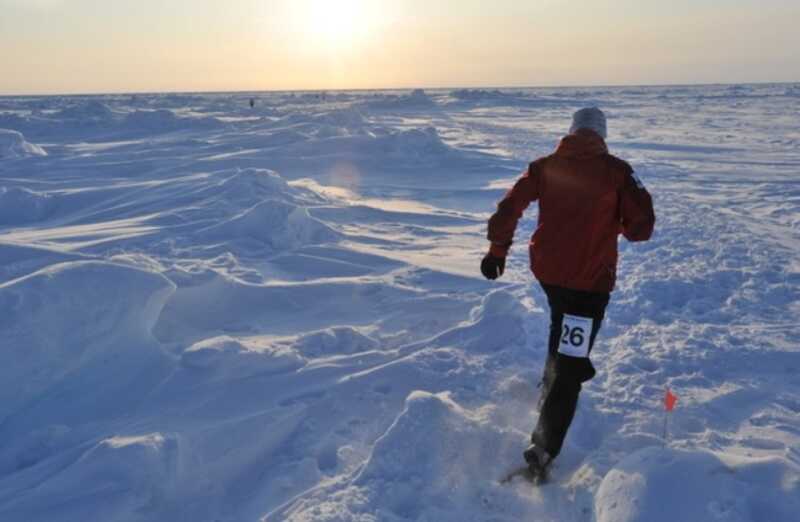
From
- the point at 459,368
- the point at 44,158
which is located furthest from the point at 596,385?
the point at 44,158

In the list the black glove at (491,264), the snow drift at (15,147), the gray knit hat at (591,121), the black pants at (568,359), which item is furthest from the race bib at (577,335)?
the snow drift at (15,147)

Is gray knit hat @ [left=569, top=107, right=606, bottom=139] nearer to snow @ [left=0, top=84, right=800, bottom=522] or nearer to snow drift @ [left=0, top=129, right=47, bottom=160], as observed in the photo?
snow @ [left=0, top=84, right=800, bottom=522]

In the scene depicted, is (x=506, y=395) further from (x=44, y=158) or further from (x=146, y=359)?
(x=44, y=158)

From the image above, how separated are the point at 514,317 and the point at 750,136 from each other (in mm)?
19772

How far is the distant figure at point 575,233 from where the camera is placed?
236 cm

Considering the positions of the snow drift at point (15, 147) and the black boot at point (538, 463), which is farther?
the snow drift at point (15, 147)

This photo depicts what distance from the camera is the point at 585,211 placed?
2.38m

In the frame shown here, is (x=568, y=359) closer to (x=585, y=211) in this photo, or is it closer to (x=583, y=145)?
(x=585, y=211)

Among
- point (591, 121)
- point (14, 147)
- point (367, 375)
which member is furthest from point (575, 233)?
point (14, 147)

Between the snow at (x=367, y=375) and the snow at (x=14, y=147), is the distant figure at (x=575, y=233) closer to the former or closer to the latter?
the snow at (x=367, y=375)

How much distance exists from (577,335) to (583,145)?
823mm

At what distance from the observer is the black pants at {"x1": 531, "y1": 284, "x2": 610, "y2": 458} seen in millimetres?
2449

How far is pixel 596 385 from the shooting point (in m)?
3.40

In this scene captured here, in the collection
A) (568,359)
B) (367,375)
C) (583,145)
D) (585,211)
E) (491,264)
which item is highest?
(583,145)
